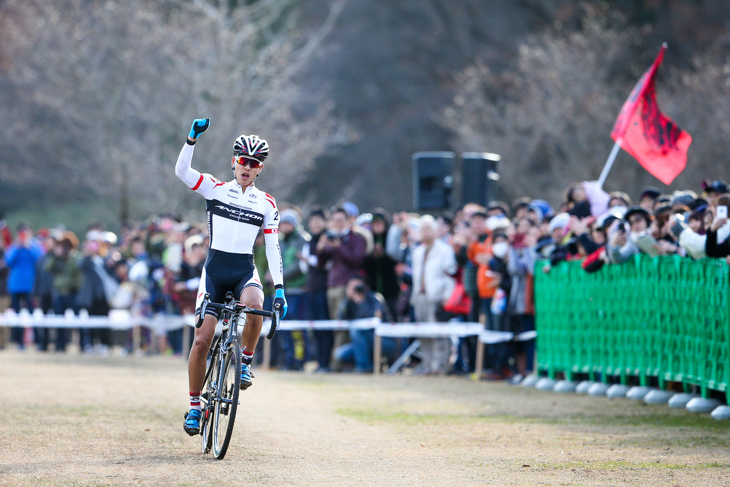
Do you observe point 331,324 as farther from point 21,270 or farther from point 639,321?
point 21,270

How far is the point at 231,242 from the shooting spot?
10234 millimetres

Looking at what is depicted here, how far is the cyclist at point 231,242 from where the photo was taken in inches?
398

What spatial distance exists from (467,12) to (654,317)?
1565 inches

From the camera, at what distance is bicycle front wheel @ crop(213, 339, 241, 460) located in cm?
938

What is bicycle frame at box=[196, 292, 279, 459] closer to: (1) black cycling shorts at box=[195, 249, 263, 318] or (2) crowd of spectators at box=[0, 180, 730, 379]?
(1) black cycling shorts at box=[195, 249, 263, 318]

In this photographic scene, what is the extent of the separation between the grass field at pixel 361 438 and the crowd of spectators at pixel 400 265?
170 centimetres

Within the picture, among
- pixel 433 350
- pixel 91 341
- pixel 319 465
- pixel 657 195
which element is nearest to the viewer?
pixel 319 465

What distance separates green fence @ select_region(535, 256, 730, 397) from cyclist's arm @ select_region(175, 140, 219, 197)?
4.74 m

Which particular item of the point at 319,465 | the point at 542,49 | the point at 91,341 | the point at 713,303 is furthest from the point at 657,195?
the point at 542,49

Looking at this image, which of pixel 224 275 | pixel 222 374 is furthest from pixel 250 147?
pixel 222 374

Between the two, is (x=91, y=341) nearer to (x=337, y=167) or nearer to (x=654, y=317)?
(x=654, y=317)

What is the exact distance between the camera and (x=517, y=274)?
1773 centimetres

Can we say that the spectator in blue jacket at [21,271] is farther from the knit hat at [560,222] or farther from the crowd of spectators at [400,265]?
the knit hat at [560,222]

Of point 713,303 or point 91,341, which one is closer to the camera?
point 713,303
